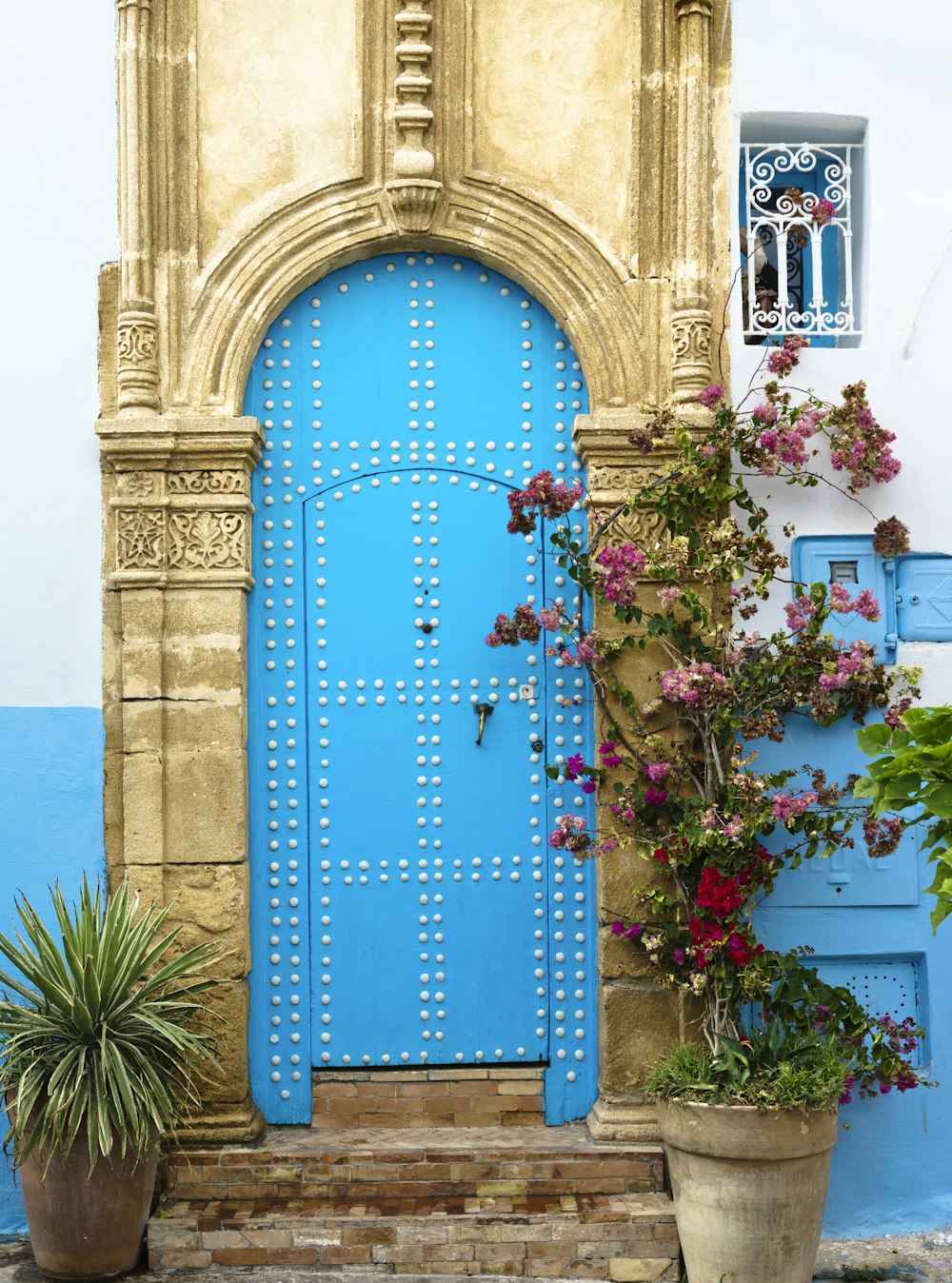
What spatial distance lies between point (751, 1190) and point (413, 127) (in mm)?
3565

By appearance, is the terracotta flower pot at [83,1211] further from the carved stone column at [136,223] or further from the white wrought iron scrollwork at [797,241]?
the white wrought iron scrollwork at [797,241]

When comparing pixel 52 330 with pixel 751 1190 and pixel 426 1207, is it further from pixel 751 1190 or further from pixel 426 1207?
pixel 751 1190

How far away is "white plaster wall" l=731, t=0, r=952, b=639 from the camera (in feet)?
16.2

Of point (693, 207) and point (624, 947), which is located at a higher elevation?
point (693, 207)

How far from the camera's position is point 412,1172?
4.58 meters

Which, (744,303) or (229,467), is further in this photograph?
(744,303)

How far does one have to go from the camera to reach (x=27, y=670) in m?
4.86

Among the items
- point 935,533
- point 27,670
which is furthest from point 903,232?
point 27,670

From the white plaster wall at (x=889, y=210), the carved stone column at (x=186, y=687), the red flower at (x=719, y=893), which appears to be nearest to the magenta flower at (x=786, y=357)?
the white plaster wall at (x=889, y=210)

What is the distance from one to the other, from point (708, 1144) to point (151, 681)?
2283mm

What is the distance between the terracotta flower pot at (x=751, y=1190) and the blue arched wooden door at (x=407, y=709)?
0.75m

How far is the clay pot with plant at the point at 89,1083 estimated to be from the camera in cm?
412

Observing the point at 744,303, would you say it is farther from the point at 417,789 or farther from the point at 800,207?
the point at 417,789

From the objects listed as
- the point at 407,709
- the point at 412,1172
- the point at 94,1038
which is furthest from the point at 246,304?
the point at 412,1172
